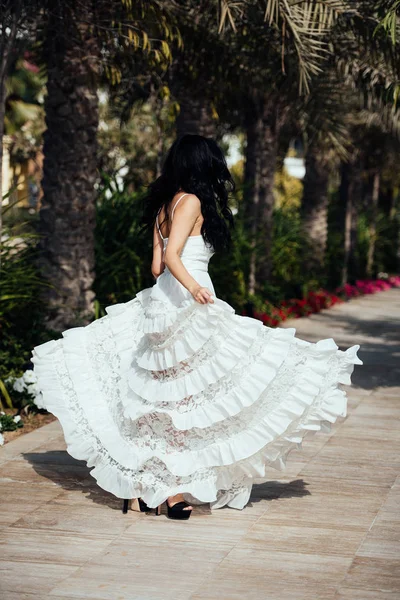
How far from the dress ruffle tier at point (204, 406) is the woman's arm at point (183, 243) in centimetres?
17

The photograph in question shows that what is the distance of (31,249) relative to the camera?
9.88 meters

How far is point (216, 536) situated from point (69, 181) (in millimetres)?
5114

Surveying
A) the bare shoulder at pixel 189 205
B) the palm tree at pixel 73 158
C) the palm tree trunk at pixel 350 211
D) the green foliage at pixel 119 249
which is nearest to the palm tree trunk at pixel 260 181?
the green foliage at pixel 119 249

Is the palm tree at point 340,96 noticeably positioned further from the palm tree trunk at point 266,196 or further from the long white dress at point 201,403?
the long white dress at point 201,403

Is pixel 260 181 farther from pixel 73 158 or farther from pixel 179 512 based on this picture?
pixel 179 512

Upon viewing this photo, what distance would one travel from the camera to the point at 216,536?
523cm

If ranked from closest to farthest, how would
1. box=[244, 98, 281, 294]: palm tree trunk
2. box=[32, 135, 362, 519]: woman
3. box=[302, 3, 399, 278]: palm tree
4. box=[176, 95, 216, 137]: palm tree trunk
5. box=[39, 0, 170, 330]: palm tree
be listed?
box=[32, 135, 362, 519]: woman → box=[39, 0, 170, 330]: palm tree → box=[302, 3, 399, 278]: palm tree → box=[176, 95, 216, 137]: palm tree trunk → box=[244, 98, 281, 294]: palm tree trunk

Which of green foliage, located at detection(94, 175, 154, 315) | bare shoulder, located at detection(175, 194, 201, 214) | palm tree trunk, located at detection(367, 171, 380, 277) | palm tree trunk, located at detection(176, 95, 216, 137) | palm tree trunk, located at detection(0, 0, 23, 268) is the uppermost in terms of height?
palm tree trunk, located at detection(0, 0, 23, 268)

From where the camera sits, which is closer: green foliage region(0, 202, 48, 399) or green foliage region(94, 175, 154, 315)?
green foliage region(0, 202, 48, 399)

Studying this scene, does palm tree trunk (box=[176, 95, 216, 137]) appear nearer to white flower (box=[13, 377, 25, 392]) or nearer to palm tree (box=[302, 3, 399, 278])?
palm tree (box=[302, 3, 399, 278])

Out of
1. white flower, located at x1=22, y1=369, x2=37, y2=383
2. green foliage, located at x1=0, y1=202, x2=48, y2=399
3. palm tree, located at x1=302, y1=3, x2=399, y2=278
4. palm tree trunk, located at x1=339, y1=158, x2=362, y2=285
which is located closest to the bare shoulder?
white flower, located at x1=22, y1=369, x2=37, y2=383

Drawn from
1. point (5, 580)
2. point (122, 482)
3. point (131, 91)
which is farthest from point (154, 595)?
point (131, 91)

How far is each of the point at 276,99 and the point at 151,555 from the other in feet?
34.8

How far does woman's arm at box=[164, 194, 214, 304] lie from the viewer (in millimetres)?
5336
